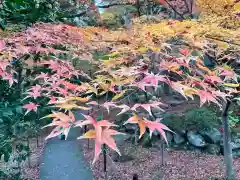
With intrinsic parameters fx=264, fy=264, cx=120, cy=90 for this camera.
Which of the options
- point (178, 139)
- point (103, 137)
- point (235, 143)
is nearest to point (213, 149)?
point (235, 143)

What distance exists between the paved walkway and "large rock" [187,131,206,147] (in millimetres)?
1684

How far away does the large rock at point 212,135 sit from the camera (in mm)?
4148

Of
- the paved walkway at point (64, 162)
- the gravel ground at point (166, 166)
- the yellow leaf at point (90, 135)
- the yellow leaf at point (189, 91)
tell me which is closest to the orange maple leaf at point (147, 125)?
the yellow leaf at point (90, 135)

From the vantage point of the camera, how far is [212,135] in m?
4.18

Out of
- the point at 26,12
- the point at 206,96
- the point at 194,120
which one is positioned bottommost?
the point at 194,120

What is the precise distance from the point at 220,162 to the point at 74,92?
3117 mm

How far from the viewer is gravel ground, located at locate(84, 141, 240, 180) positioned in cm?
336

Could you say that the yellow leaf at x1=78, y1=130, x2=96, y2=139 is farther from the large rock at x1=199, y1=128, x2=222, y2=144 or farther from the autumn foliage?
the large rock at x1=199, y1=128, x2=222, y2=144

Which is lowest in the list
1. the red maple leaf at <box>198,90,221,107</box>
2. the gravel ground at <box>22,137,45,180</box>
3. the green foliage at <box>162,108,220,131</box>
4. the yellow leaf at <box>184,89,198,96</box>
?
the gravel ground at <box>22,137,45,180</box>

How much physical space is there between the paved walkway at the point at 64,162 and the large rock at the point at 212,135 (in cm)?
191

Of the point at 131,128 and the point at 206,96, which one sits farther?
the point at 131,128

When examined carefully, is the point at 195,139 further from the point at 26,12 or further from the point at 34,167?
the point at 26,12

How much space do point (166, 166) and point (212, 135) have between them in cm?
104

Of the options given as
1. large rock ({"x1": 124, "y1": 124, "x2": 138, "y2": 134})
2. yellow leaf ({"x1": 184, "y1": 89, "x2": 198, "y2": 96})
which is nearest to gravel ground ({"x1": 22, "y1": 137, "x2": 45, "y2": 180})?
large rock ({"x1": 124, "y1": 124, "x2": 138, "y2": 134})
